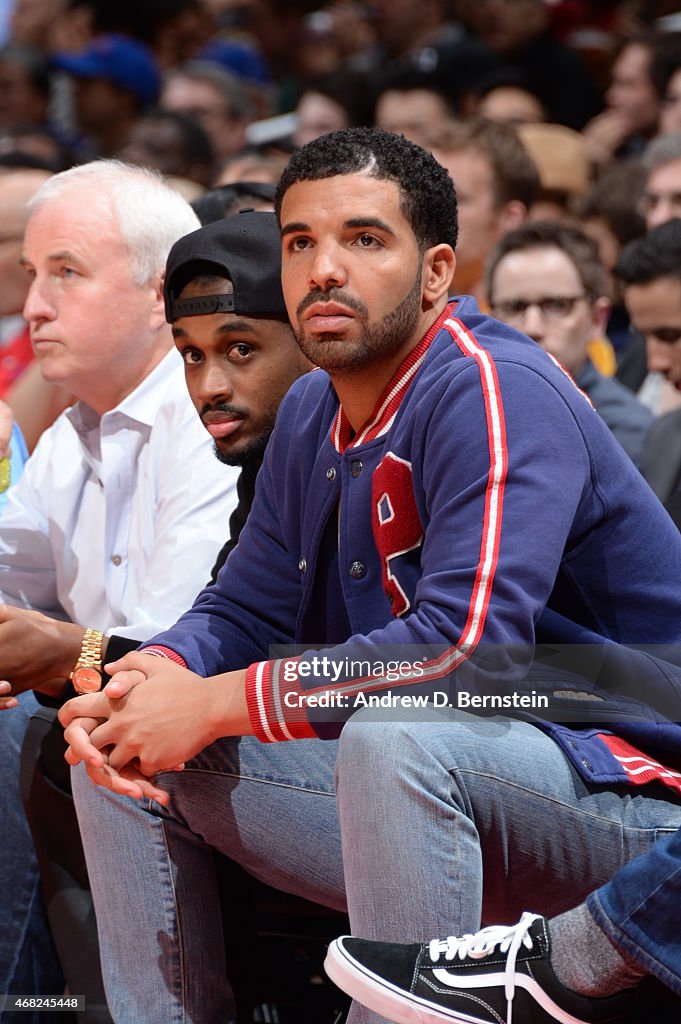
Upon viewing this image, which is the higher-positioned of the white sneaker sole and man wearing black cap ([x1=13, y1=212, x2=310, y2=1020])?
man wearing black cap ([x1=13, y1=212, x2=310, y2=1020])

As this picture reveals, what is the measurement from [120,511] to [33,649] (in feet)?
1.70

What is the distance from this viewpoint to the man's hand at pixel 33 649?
2.46 metres

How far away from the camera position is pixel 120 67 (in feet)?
27.1

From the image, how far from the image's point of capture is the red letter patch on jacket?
206cm

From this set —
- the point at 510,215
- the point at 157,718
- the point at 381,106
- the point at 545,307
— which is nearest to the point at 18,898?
the point at 157,718

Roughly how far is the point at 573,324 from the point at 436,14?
455 cm

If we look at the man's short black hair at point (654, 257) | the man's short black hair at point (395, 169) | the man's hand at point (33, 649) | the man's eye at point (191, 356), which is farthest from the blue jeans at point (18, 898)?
the man's short black hair at point (654, 257)

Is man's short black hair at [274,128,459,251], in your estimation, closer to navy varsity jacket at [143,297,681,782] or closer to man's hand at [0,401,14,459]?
navy varsity jacket at [143,297,681,782]

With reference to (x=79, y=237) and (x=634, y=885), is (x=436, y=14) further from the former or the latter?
(x=634, y=885)

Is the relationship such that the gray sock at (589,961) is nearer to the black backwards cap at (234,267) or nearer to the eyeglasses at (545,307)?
the black backwards cap at (234,267)

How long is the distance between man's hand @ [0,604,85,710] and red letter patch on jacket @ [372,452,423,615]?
2.25 feet

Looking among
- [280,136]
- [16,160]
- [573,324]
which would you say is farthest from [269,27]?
[573,324]

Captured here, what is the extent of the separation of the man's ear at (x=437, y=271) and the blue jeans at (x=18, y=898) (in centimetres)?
117

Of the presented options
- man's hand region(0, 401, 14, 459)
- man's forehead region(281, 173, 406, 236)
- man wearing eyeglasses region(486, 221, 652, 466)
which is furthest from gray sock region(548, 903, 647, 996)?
man wearing eyeglasses region(486, 221, 652, 466)
